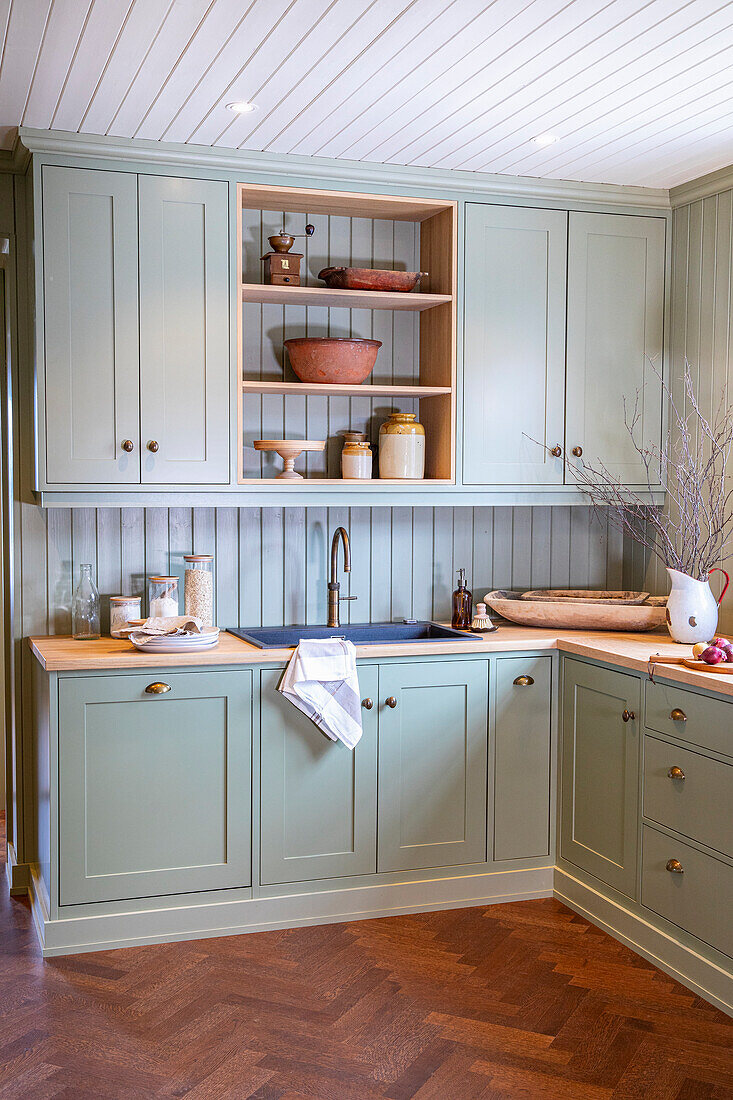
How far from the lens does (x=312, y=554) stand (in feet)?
12.5

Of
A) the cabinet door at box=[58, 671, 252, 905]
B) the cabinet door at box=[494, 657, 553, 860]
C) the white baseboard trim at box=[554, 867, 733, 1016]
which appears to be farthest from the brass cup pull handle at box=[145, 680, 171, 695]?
the white baseboard trim at box=[554, 867, 733, 1016]

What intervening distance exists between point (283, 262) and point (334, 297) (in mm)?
213

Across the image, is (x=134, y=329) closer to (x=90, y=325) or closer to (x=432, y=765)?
(x=90, y=325)

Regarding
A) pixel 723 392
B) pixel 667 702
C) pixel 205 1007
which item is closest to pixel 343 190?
pixel 723 392

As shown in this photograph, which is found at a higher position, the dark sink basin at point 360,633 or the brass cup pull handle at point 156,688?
the dark sink basin at point 360,633

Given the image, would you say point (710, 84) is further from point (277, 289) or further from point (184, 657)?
point (184, 657)

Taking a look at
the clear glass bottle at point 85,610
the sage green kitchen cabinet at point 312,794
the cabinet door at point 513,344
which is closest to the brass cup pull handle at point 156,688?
the sage green kitchen cabinet at point 312,794

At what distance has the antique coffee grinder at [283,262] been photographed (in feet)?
11.5

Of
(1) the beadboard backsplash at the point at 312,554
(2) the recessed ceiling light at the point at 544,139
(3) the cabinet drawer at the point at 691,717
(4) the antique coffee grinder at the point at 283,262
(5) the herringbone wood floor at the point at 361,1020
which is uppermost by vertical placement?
(2) the recessed ceiling light at the point at 544,139

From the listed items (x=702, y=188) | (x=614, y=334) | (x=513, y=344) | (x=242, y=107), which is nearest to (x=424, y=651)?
(x=513, y=344)

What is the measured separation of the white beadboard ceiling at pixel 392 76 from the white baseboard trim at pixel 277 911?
2.41 meters

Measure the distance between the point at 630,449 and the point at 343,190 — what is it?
4.73ft

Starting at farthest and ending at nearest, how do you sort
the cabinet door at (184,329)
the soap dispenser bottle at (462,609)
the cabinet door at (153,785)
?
the soap dispenser bottle at (462,609), the cabinet door at (184,329), the cabinet door at (153,785)

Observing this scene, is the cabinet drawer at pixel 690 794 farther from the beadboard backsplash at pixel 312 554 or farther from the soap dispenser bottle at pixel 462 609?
the beadboard backsplash at pixel 312 554
